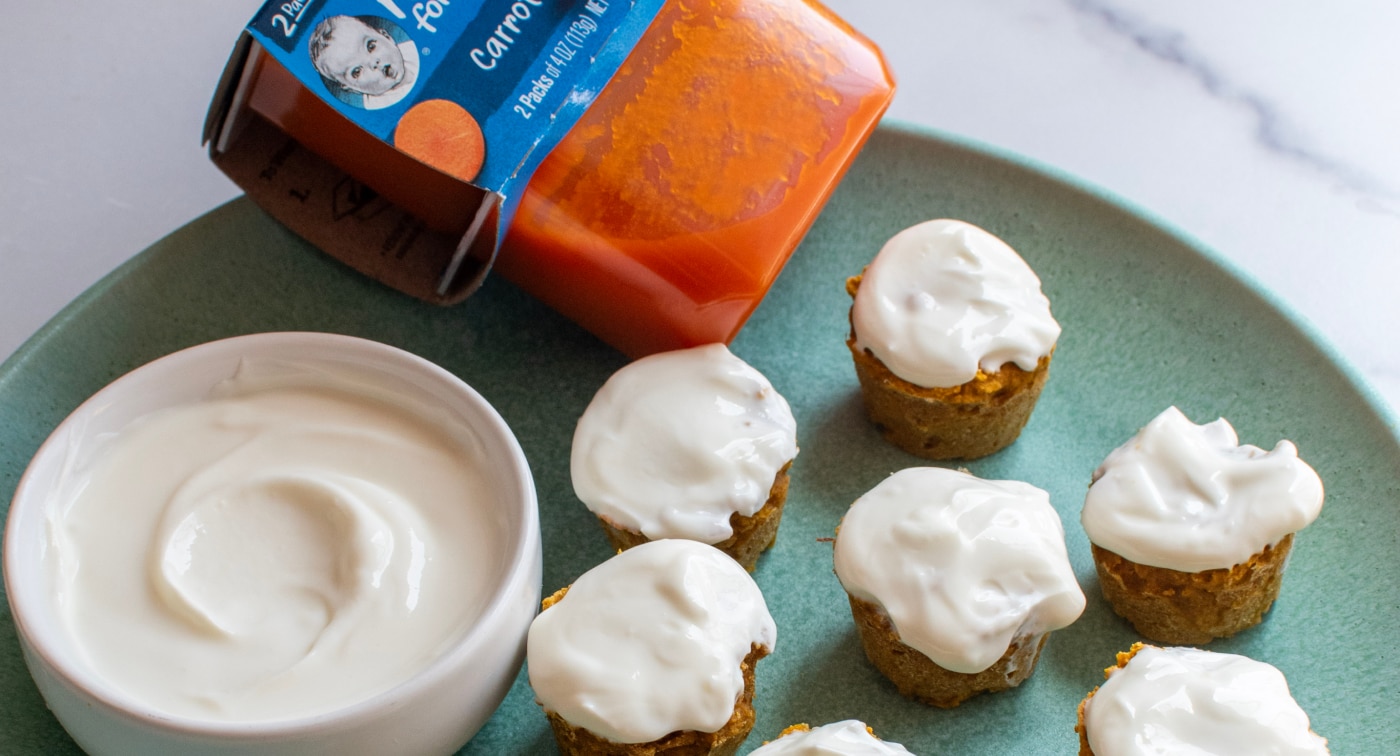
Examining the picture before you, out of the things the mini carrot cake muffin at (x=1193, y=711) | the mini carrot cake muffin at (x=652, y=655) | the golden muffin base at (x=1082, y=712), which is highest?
the mini carrot cake muffin at (x=1193, y=711)

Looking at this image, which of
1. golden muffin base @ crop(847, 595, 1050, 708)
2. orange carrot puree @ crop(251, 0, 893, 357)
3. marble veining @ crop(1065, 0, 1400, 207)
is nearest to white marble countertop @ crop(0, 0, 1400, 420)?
marble veining @ crop(1065, 0, 1400, 207)

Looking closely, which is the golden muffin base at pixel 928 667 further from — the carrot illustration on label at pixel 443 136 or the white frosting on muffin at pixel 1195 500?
the carrot illustration on label at pixel 443 136

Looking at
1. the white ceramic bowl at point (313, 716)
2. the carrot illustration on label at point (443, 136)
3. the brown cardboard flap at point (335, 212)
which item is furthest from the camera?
the brown cardboard flap at point (335, 212)

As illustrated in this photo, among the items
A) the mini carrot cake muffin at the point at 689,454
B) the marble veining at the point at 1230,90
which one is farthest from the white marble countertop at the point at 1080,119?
the mini carrot cake muffin at the point at 689,454

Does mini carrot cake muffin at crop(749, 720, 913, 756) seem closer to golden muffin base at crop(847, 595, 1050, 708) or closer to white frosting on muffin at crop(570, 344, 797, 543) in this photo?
golden muffin base at crop(847, 595, 1050, 708)

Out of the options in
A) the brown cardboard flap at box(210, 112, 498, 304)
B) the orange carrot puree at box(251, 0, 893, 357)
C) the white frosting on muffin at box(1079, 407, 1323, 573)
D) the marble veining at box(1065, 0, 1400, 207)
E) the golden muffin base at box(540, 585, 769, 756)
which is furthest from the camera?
the marble veining at box(1065, 0, 1400, 207)

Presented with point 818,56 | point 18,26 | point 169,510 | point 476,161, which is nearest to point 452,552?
point 169,510

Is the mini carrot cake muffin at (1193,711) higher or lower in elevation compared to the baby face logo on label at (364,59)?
higher
